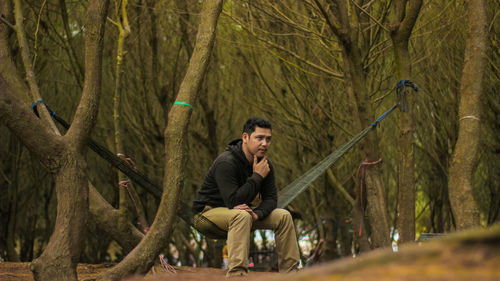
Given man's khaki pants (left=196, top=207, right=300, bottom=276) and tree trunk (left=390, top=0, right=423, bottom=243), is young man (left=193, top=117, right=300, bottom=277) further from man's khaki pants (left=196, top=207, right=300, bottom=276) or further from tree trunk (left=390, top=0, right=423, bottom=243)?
tree trunk (left=390, top=0, right=423, bottom=243)

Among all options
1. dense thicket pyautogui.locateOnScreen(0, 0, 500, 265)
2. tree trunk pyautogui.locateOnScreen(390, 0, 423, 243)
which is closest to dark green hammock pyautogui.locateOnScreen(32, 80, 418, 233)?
tree trunk pyautogui.locateOnScreen(390, 0, 423, 243)

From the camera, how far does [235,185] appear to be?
13.6ft

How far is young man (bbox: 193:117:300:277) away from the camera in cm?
399

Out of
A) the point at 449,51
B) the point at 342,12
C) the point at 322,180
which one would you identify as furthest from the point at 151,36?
the point at 342,12

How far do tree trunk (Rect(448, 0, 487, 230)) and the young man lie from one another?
1.18m

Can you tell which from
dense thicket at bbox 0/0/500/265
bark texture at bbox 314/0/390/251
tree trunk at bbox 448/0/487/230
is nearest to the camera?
tree trunk at bbox 448/0/487/230

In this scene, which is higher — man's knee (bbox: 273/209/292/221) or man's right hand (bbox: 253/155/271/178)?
man's right hand (bbox: 253/155/271/178)

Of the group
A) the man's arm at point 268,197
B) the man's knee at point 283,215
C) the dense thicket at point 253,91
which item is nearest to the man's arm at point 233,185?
the man's arm at point 268,197

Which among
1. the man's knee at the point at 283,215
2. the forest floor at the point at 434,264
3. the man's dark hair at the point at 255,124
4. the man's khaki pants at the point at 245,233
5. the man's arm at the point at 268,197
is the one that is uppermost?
the man's dark hair at the point at 255,124

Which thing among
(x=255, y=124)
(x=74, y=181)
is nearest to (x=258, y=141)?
(x=255, y=124)

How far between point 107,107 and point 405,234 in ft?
24.8

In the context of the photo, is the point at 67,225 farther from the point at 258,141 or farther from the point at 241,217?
the point at 258,141

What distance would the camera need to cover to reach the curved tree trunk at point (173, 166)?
3.67 metres

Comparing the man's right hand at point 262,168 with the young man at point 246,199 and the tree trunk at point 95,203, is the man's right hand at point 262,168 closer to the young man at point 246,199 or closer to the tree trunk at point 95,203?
the young man at point 246,199
